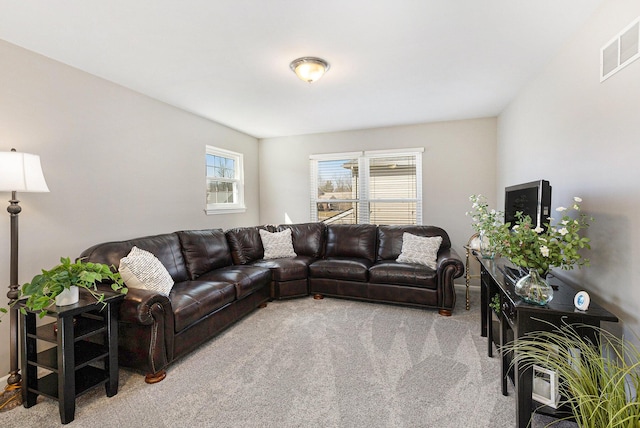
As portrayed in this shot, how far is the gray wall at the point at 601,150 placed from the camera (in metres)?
1.62

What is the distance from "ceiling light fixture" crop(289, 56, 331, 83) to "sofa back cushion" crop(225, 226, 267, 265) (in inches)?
96.9

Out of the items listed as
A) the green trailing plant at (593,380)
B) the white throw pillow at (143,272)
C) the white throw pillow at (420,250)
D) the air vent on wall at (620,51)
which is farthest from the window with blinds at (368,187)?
the green trailing plant at (593,380)

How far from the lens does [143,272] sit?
250cm

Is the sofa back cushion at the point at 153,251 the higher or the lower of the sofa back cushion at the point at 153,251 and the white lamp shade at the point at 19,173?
the lower

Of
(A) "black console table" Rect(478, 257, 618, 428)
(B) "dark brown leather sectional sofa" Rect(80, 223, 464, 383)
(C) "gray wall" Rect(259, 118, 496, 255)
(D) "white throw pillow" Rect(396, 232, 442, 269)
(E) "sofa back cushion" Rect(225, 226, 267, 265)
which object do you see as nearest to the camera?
(A) "black console table" Rect(478, 257, 618, 428)

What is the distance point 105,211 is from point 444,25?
3371 millimetres

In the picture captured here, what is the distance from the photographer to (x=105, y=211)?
292 cm

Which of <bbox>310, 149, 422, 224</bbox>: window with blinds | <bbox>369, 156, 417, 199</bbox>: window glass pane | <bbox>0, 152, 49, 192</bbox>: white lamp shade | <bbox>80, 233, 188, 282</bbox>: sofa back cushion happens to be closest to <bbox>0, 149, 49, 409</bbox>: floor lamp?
<bbox>0, 152, 49, 192</bbox>: white lamp shade

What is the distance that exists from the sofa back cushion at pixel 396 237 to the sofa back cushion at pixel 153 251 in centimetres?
267

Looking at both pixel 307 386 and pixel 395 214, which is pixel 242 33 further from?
pixel 395 214

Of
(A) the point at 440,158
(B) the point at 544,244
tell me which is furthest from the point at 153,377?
(A) the point at 440,158

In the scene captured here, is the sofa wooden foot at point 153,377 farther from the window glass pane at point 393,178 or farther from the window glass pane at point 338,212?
the window glass pane at point 393,178

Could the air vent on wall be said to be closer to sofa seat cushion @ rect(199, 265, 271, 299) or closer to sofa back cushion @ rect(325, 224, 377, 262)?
sofa back cushion @ rect(325, 224, 377, 262)

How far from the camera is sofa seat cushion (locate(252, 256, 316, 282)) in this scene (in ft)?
12.9
